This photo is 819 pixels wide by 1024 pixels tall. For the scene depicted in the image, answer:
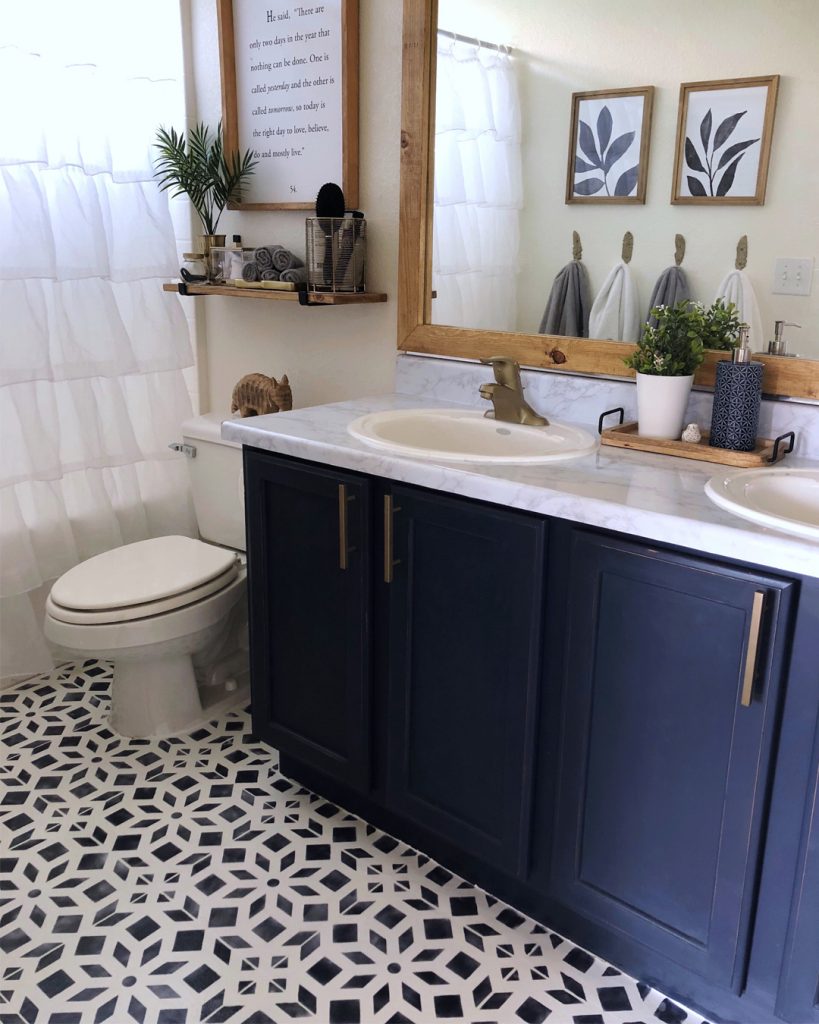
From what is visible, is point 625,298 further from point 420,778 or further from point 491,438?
point 420,778

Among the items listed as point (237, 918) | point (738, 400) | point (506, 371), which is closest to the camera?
point (738, 400)

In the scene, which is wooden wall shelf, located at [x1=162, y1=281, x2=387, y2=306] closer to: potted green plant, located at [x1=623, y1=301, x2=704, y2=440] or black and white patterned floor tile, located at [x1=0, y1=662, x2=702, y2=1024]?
potted green plant, located at [x1=623, y1=301, x2=704, y2=440]

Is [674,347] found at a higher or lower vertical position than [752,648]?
higher

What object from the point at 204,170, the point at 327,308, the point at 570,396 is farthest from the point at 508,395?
the point at 204,170

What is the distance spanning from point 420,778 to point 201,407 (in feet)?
4.90

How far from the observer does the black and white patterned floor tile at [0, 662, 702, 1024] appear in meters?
1.59

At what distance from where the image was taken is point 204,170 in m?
2.53

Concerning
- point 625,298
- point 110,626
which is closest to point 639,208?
point 625,298

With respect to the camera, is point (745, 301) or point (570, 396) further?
point (570, 396)

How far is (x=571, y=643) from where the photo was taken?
152cm

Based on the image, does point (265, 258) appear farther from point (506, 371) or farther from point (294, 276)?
point (506, 371)

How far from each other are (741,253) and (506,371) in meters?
0.50

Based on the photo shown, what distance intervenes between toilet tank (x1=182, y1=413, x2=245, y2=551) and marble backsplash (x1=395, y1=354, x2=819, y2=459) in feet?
1.63

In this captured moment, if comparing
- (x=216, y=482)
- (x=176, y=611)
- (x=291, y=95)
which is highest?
(x=291, y=95)
